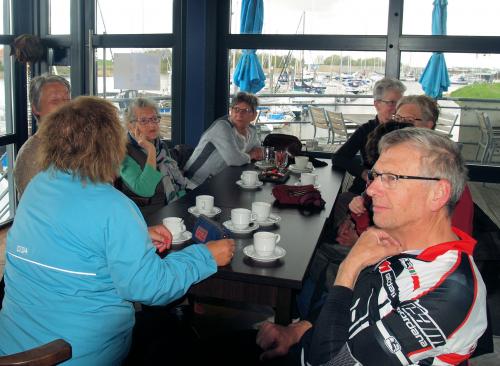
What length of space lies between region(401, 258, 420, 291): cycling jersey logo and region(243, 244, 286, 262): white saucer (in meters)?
0.63

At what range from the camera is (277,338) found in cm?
180

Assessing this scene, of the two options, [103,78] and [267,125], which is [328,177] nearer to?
[267,125]

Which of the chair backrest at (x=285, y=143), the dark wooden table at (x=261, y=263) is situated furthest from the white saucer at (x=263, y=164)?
the dark wooden table at (x=261, y=263)

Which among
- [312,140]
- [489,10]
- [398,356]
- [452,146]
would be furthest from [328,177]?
[398,356]

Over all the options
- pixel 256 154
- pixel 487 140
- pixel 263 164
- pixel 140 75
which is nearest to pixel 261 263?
pixel 263 164

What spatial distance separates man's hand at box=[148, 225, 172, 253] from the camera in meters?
1.94

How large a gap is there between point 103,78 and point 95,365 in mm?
3719

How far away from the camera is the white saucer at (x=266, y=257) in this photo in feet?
6.19

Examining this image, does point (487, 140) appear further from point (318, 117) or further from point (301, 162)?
point (301, 162)

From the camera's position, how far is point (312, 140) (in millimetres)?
4625

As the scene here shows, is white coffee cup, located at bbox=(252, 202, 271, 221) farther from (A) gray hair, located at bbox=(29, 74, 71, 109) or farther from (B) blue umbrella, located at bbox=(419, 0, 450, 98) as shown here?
(B) blue umbrella, located at bbox=(419, 0, 450, 98)

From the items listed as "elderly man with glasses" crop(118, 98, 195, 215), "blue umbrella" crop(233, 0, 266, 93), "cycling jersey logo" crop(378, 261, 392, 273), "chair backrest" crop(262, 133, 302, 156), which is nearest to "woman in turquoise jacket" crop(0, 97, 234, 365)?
"cycling jersey logo" crop(378, 261, 392, 273)

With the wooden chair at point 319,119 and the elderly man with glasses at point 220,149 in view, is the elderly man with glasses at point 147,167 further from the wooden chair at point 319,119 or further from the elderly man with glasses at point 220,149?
the wooden chair at point 319,119

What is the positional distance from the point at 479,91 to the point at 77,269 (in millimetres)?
3516
